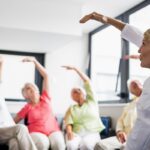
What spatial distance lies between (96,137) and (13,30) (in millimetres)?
1769

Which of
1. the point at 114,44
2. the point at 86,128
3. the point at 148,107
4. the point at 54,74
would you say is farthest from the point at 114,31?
the point at 148,107

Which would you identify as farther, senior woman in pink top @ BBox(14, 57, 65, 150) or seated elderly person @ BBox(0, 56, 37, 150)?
senior woman in pink top @ BBox(14, 57, 65, 150)

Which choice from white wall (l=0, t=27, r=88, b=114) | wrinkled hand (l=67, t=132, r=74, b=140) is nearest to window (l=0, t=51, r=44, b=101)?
white wall (l=0, t=27, r=88, b=114)

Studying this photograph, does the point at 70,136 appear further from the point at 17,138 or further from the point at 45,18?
the point at 45,18

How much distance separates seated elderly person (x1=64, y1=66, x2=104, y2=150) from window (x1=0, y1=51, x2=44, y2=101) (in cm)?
180

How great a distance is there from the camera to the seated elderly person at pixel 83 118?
3.67 metres

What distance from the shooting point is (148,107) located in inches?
47.4

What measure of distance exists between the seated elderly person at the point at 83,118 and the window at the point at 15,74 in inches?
71.0

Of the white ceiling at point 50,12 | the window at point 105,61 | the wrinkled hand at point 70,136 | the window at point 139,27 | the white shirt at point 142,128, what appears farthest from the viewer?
the window at point 105,61

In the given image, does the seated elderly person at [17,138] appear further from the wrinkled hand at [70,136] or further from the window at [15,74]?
the window at [15,74]

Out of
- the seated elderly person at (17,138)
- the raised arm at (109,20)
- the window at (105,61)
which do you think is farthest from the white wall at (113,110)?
the raised arm at (109,20)

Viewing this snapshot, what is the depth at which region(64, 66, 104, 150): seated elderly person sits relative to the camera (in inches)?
145

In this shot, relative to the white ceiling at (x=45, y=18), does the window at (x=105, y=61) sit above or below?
below

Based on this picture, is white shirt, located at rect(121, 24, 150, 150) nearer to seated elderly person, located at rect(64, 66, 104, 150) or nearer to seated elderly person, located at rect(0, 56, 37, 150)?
seated elderly person, located at rect(0, 56, 37, 150)
